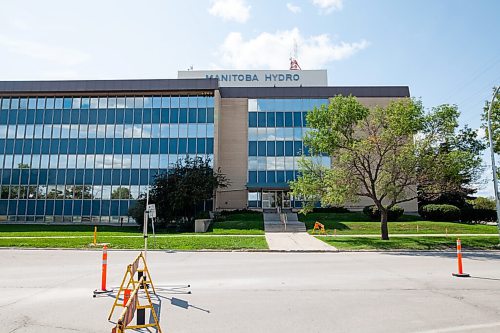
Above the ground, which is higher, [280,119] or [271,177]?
[280,119]

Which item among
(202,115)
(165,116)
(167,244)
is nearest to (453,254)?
(167,244)

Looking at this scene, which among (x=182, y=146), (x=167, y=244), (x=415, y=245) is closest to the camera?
(x=415, y=245)

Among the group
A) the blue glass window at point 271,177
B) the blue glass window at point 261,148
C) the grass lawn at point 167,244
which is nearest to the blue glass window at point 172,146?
the blue glass window at point 261,148

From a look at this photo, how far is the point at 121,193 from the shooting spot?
3641 centimetres

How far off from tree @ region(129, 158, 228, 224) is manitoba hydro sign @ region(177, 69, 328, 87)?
20538mm

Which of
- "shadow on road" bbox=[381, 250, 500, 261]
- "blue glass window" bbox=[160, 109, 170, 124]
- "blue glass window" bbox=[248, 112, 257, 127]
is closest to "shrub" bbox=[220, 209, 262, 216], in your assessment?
"blue glass window" bbox=[248, 112, 257, 127]

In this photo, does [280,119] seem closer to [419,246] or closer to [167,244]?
[419,246]

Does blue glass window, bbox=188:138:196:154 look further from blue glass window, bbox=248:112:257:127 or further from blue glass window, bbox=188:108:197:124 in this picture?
blue glass window, bbox=248:112:257:127

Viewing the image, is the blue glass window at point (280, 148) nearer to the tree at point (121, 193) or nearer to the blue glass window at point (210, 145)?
the blue glass window at point (210, 145)

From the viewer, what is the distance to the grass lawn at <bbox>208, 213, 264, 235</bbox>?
24508 millimetres

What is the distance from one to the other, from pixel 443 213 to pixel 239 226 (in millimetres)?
19240

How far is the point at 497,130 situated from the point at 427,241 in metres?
9.38

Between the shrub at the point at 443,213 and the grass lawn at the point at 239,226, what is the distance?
1582 cm

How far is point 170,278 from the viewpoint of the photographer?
9.80 metres
